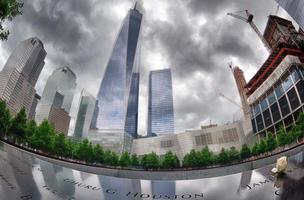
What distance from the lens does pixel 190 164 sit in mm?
53625

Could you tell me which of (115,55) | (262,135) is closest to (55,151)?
(262,135)

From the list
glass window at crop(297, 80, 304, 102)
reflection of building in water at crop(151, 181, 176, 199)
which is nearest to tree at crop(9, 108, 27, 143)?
reflection of building in water at crop(151, 181, 176, 199)

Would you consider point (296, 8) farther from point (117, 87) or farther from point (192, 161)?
point (117, 87)

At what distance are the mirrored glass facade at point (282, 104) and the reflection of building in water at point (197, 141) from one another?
1323cm

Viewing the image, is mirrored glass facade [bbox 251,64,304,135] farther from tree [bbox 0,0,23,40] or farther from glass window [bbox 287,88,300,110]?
tree [bbox 0,0,23,40]

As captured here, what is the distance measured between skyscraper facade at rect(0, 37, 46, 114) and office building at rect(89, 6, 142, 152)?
49.3m

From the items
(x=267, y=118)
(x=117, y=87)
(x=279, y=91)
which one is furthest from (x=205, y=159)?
(x=117, y=87)

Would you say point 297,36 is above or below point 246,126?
above

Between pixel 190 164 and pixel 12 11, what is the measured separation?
171 feet

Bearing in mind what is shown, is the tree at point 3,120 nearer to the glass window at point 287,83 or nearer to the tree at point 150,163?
the tree at point 150,163

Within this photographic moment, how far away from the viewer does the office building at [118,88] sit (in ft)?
498

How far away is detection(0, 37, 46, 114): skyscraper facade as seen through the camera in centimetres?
12962

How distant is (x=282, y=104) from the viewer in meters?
63.3

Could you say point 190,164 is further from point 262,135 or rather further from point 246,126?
point 246,126
